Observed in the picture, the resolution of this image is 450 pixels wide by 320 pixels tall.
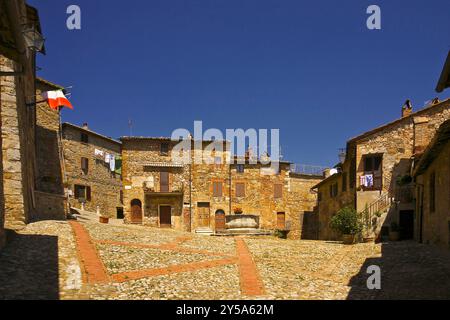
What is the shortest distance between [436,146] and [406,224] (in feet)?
28.8

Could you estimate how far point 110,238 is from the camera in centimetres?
1499

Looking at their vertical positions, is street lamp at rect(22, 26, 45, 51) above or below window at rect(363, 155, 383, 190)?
above

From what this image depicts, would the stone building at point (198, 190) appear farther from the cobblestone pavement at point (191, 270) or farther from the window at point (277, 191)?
the cobblestone pavement at point (191, 270)

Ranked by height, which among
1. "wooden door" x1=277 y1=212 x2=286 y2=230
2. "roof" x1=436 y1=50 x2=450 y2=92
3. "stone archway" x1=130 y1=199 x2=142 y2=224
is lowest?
"wooden door" x1=277 y1=212 x2=286 y2=230

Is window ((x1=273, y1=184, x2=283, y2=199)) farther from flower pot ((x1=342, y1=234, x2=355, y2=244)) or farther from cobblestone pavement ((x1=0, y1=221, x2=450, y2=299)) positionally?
cobblestone pavement ((x1=0, y1=221, x2=450, y2=299))

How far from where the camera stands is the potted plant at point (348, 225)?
67.6 feet

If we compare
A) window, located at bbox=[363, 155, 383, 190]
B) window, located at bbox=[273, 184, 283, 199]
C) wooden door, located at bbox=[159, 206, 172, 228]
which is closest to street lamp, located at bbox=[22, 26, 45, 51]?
window, located at bbox=[363, 155, 383, 190]

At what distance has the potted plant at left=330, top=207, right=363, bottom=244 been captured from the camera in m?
20.6

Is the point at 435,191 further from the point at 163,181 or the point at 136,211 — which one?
the point at 136,211

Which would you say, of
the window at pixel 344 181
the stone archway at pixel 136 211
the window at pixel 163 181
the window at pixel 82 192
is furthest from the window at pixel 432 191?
the window at pixel 82 192

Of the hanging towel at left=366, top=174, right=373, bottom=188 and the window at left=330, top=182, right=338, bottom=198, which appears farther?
the window at left=330, top=182, right=338, bottom=198

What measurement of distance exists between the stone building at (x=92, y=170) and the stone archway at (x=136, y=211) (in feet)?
16.2

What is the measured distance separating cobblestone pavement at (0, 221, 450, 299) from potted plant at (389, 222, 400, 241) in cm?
558
